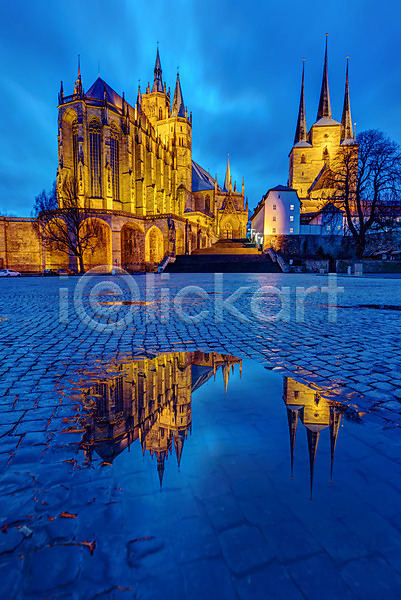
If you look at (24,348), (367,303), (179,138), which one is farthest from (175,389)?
(179,138)

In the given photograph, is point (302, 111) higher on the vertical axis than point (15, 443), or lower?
higher

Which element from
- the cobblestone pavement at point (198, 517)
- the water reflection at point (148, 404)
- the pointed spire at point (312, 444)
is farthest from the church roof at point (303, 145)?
the pointed spire at point (312, 444)

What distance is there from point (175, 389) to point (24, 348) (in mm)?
2432

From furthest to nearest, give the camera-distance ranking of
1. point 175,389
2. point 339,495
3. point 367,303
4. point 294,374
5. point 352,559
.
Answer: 1. point 367,303
2. point 294,374
3. point 175,389
4. point 339,495
5. point 352,559

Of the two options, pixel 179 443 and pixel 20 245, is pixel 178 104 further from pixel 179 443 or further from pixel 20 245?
pixel 179 443

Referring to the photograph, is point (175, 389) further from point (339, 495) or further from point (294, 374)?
point (339, 495)

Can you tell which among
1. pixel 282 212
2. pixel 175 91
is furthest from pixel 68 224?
pixel 175 91

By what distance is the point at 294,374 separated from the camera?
117 inches

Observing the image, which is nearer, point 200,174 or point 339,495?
point 339,495

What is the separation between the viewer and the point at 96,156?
37.3m

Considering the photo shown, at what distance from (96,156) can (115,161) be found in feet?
8.33

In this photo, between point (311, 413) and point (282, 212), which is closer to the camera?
point (311, 413)

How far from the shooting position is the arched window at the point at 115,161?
125 ft

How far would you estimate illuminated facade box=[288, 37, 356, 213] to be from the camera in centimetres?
5508
